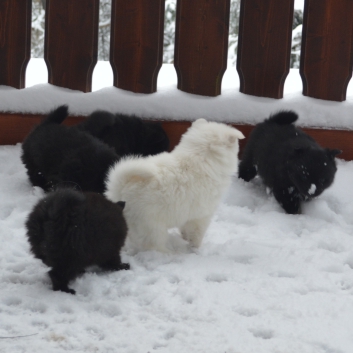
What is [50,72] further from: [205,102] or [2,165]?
[205,102]

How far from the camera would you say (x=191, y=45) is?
561cm

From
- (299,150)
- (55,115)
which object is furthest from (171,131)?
(299,150)

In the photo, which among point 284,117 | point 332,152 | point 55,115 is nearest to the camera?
point 332,152

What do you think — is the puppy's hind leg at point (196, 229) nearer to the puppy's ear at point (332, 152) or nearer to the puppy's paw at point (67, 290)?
the puppy's paw at point (67, 290)

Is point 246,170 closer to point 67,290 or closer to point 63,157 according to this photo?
point 63,157

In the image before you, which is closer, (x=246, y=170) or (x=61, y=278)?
(x=61, y=278)

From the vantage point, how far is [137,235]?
11.7ft

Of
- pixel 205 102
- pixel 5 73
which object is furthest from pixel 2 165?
pixel 205 102

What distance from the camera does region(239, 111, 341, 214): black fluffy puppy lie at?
4547 mm

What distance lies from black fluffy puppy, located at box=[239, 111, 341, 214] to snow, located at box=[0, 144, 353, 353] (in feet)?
1.36

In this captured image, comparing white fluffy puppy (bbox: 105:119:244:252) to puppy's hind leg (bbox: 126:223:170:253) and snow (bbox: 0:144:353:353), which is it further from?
snow (bbox: 0:144:353:353)

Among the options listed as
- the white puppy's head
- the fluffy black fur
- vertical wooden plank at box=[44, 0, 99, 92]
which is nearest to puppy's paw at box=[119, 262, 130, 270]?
the white puppy's head

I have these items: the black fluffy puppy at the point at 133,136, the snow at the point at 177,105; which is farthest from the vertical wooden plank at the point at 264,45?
the black fluffy puppy at the point at 133,136

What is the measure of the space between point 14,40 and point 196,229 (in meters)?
3.03
